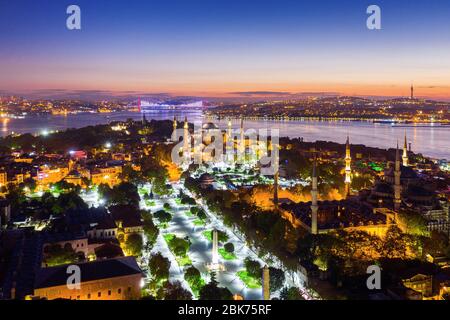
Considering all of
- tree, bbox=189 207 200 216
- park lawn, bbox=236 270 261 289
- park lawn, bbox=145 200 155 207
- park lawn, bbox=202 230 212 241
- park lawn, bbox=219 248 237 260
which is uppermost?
tree, bbox=189 207 200 216

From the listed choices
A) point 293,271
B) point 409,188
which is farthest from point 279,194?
point 293,271

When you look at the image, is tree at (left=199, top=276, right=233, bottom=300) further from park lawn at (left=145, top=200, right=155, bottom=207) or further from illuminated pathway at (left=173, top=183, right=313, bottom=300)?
park lawn at (left=145, top=200, right=155, bottom=207)

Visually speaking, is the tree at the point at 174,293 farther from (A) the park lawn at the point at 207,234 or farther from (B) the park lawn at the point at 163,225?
(B) the park lawn at the point at 163,225

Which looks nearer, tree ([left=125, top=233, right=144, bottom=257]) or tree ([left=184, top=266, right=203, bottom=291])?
tree ([left=184, top=266, right=203, bottom=291])

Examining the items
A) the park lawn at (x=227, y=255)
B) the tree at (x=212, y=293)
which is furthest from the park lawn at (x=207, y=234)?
the tree at (x=212, y=293)

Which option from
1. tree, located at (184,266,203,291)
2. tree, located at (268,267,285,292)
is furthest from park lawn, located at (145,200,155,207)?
tree, located at (268,267,285,292)

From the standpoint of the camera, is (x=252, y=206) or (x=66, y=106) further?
(x=66, y=106)

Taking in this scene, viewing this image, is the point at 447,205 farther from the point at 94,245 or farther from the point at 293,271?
the point at 94,245
